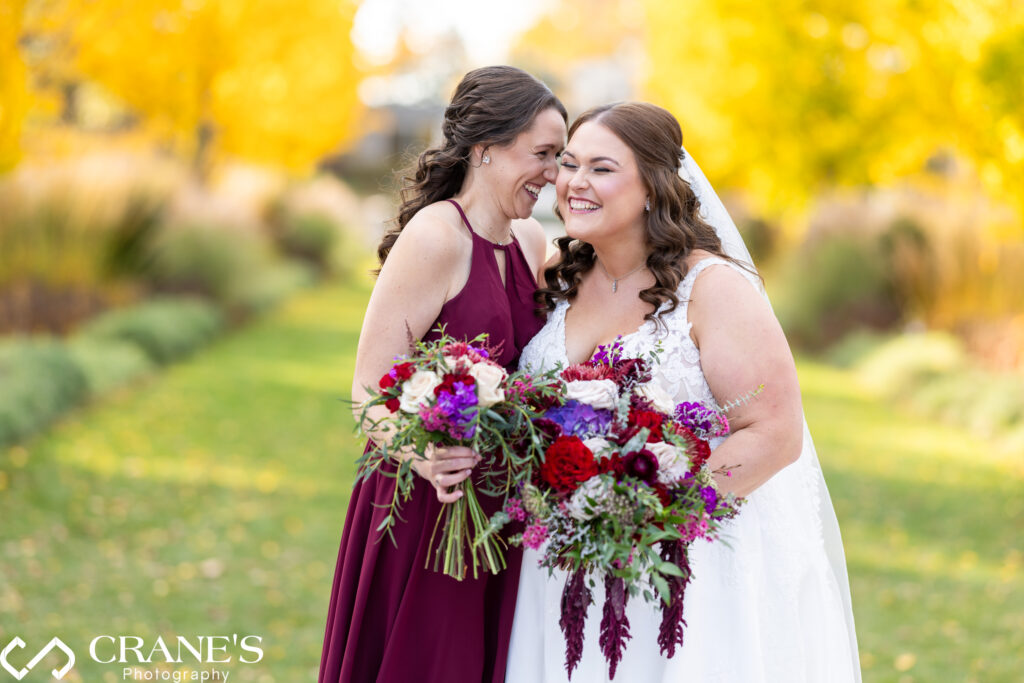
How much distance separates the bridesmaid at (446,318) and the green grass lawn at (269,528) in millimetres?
2161

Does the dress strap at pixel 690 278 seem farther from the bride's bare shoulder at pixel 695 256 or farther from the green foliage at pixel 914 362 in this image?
the green foliage at pixel 914 362

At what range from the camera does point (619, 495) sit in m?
2.62

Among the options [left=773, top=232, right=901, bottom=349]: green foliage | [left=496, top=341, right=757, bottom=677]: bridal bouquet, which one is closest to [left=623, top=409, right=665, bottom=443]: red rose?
[left=496, top=341, right=757, bottom=677]: bridal bouquet

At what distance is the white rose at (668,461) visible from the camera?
266cm

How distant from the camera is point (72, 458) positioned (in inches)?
339

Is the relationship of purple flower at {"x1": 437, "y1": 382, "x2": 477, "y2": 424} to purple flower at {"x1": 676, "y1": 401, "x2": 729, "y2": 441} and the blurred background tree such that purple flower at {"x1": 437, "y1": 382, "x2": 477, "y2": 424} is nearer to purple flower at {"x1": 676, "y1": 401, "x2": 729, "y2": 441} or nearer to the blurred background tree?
purple flower at {"x1": 676, "y1": 401, "x2": 729, "y2": 441}

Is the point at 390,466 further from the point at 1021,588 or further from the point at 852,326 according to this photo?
the point at 852,326

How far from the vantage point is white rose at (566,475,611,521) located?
8.56ft

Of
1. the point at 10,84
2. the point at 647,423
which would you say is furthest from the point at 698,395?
the point at 10,84

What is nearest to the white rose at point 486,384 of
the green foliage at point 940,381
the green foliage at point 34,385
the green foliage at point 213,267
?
the green foliage at point 34,385

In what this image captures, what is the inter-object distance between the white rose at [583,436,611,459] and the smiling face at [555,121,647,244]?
84 cm

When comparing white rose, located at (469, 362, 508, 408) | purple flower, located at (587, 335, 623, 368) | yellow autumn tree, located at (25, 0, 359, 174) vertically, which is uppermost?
yellow autumn tree, located at (25, 0, 359, 174)

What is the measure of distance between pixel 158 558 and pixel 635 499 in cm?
509

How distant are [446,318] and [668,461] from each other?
0.99 m
